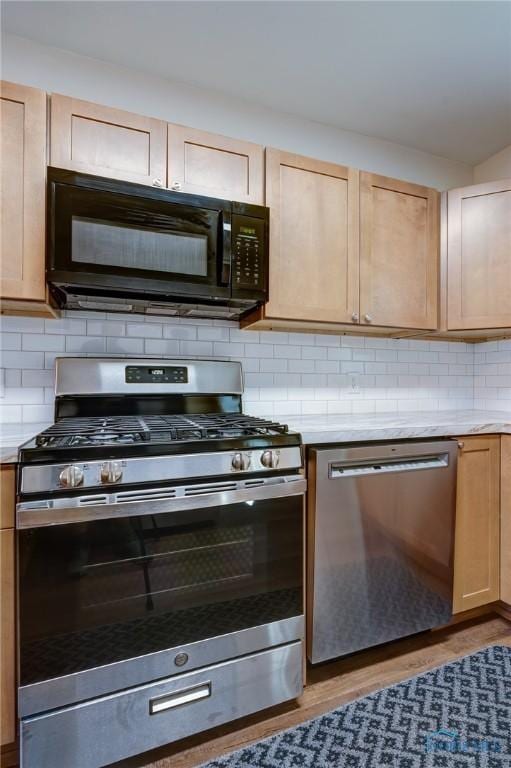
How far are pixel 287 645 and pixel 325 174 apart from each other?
1.96 metres

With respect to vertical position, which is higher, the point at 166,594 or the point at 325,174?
the point at 325,174

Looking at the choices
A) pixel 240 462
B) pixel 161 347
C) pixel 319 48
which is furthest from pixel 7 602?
pixel 319 48

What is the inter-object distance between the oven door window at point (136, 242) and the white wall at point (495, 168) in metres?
1.92

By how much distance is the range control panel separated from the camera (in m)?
1.73

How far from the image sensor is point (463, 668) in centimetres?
159

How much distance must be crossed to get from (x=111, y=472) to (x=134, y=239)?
34.5 inches

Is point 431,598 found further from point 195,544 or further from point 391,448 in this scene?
point 195,544

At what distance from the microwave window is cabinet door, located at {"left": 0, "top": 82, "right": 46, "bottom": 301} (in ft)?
0.47

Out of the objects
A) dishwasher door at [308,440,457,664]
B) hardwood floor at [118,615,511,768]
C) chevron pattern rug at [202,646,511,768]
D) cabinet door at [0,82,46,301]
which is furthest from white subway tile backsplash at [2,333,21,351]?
chevron pattern rug at [202,646,511,768]

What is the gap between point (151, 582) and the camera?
3.86 feet

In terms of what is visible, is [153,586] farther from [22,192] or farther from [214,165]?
[214,165]

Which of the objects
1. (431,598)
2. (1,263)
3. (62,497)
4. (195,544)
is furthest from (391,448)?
(1,263)

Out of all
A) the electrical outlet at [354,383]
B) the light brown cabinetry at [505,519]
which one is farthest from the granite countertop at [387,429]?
the electrical outlet at [354,383]

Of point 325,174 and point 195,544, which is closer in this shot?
point 195,544
